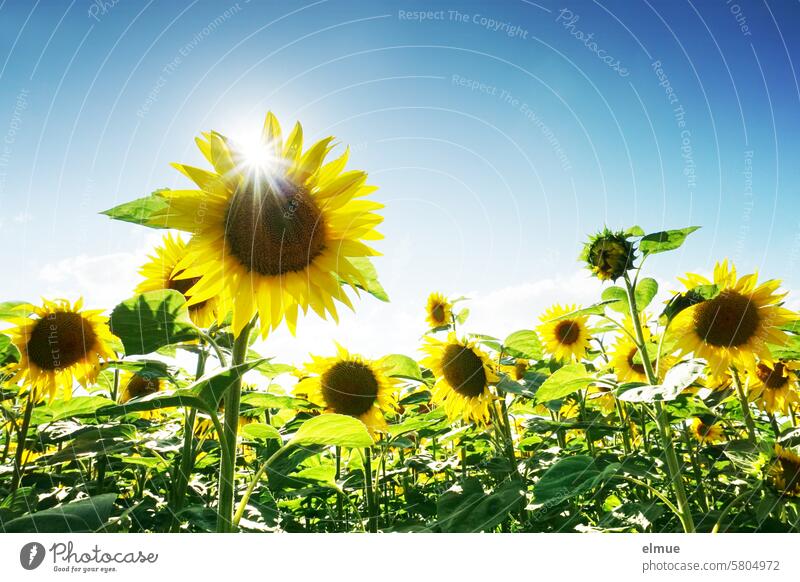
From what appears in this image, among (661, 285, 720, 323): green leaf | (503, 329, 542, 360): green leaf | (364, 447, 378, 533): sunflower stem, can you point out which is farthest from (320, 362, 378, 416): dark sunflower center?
(661, 285, 720, 323): green leaf

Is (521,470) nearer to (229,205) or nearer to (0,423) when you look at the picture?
(229,205)

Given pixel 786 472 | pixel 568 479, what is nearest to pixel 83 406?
pixel 568 479

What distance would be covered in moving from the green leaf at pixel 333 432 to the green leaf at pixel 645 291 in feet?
2.81

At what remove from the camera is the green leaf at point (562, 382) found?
3.34 feet

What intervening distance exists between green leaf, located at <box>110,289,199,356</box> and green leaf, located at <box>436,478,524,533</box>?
0.57 m

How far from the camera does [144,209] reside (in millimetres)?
715

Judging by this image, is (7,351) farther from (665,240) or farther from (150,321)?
(665,240)

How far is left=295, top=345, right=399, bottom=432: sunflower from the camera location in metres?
1.39

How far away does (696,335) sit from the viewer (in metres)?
1.37

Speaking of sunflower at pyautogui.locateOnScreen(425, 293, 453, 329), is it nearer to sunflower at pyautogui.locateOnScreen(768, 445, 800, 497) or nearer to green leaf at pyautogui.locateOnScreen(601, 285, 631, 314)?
green leaf at pyautogui.locateOnScreen(601, 285, 631, 314)
